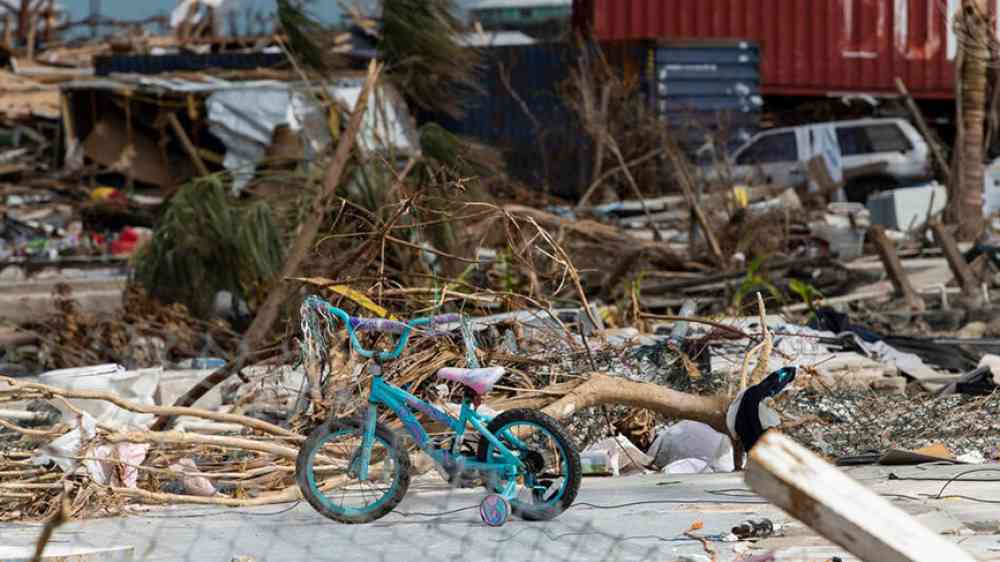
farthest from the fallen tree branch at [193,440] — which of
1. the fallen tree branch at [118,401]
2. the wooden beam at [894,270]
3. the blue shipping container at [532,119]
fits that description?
the blue shipping container at [532,119]

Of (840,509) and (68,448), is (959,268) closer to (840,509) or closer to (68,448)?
(68,448)

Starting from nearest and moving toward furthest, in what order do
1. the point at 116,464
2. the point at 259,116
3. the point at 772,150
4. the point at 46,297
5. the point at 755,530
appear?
the point at 755,530, the point at 116,464, the point at 46,297, the point at 259,116, the point at 772,150

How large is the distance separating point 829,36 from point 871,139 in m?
4.06

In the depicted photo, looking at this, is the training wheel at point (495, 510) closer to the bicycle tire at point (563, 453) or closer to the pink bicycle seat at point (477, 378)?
the bicycle tire at point (563, 453)

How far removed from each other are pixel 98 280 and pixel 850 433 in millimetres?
9074

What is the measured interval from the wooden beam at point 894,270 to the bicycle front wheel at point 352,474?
7.76 m

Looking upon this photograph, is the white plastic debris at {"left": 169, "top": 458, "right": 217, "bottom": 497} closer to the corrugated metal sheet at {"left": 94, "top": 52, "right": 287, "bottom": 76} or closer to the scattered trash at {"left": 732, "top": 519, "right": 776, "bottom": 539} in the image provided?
the scattered trash at {"left": 732, "top": 519, "right": 776, "bottom": 539}

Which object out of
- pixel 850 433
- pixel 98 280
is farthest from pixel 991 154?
pixel 850 433

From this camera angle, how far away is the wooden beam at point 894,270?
490 inches

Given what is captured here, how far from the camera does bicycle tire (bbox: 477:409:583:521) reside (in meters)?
5.33

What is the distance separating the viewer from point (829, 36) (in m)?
25.5

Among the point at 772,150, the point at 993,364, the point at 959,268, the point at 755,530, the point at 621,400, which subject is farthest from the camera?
the point at 772,150

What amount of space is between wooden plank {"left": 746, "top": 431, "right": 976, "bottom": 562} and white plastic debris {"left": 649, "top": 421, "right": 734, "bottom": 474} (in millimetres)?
4494

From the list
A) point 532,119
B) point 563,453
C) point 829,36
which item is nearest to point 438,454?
point 563,453
